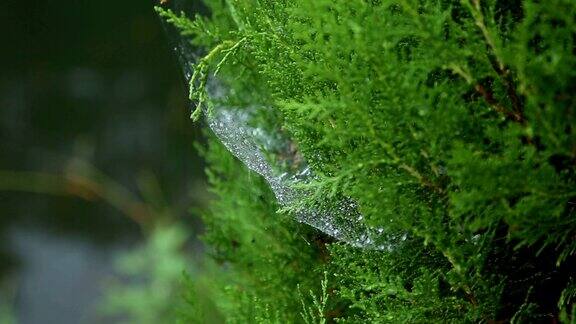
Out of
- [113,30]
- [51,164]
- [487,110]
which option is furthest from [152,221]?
[487,110]

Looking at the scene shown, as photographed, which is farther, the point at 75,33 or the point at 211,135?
the point at 75,33

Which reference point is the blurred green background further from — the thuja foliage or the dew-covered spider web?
the thuja foliage

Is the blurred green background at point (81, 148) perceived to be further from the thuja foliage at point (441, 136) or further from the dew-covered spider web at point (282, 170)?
the thuja foliage at point (441, 136)

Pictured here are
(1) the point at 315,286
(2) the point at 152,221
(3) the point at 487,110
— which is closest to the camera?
(3) the point at 487,110

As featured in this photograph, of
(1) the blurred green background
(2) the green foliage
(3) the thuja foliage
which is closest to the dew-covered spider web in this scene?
(3) the thuja foliage

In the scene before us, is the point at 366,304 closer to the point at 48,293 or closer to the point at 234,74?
the point at 234,74

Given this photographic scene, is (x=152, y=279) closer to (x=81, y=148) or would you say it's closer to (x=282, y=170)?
(x=81, y=148)
